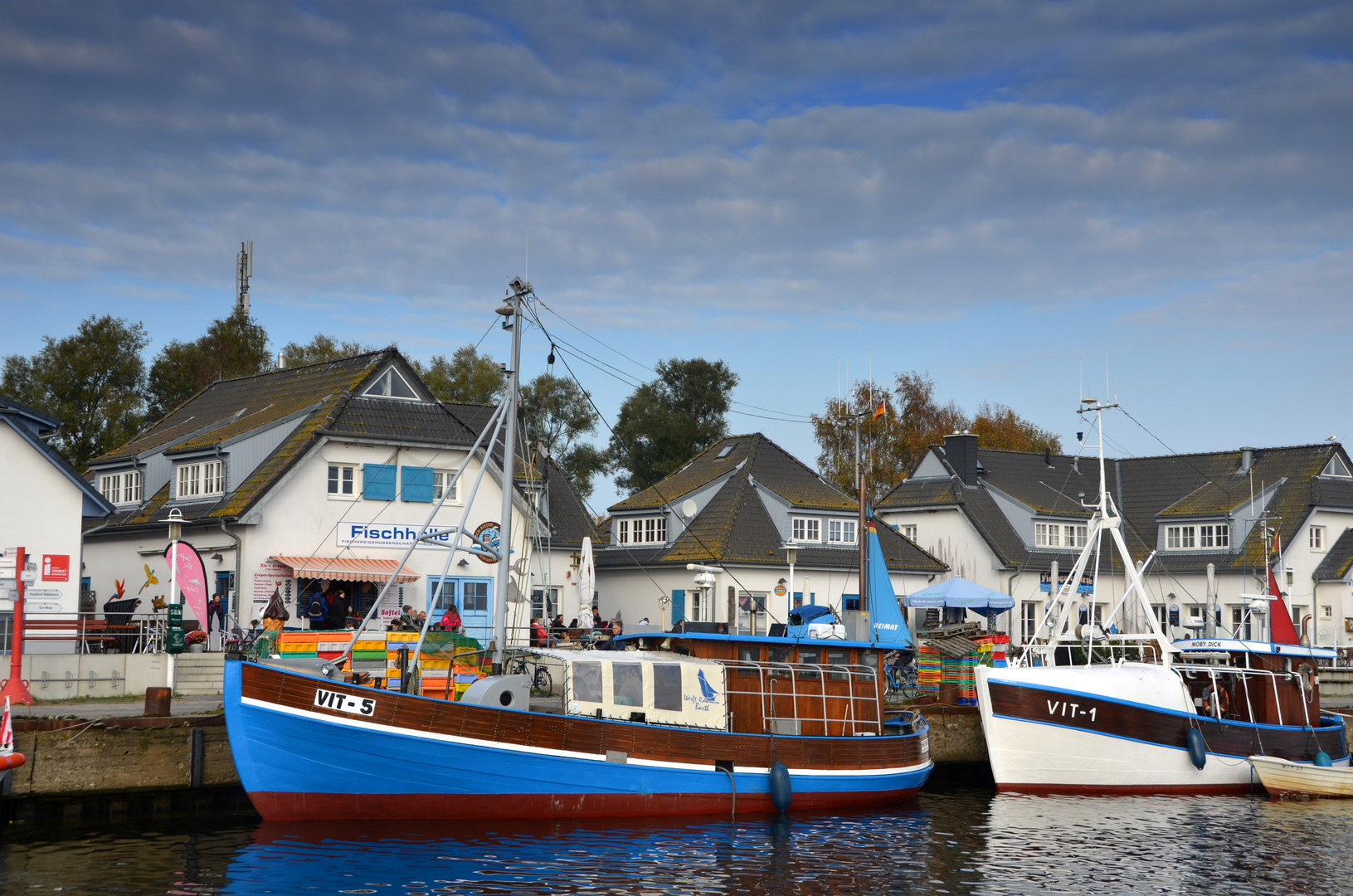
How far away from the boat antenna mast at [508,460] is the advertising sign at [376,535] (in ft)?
40.5

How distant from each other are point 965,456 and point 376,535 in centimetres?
2865

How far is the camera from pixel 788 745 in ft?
79.6

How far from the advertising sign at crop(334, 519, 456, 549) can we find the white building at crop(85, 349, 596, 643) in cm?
4

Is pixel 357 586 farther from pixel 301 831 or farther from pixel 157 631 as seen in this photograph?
pixel 301 831

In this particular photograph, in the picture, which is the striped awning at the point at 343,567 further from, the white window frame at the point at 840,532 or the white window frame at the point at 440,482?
the white window frame at the point at 840,532

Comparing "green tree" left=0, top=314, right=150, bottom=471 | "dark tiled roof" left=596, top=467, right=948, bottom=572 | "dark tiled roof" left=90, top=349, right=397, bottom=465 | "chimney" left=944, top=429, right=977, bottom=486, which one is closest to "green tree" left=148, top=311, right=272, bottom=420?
"green tree" left=0, top=314, right=150, bottom=471

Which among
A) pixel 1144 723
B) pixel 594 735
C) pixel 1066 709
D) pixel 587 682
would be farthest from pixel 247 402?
pixel 1144 723

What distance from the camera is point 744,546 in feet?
151

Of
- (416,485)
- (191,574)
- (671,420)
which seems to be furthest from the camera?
(671,420)

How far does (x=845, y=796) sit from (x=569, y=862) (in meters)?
7.47

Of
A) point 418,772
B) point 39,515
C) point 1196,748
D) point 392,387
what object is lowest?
point 1196,748

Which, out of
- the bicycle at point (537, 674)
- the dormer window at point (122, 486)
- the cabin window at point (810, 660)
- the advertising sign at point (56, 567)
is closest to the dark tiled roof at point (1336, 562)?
the cabin window at point (810, 660)

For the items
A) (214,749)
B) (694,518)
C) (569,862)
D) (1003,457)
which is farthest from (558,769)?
(1003,457)

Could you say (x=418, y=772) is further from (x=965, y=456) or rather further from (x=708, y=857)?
(x=965, y=456)
